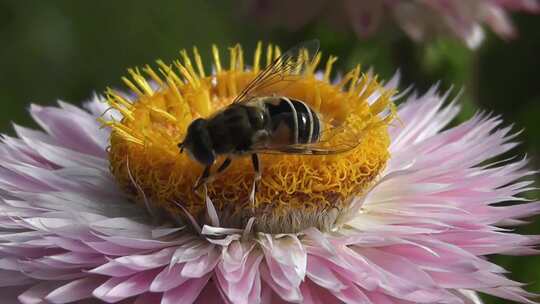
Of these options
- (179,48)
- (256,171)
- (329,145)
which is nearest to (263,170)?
(256,171)

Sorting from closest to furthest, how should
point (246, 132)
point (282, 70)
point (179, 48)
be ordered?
point (246, 132), point (282, 70), point (179, 48)

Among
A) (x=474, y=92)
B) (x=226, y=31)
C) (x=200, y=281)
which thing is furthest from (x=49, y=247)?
(x=226, y=31)

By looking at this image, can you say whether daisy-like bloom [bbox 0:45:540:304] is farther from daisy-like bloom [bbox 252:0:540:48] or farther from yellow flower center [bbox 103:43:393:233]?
daisy-like bloom [bbox 252:0:540:48]

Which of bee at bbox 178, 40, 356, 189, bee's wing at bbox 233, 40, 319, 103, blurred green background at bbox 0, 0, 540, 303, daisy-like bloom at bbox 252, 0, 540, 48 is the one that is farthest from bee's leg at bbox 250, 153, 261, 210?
blurred green background at bbox 0, 0, 540, 303

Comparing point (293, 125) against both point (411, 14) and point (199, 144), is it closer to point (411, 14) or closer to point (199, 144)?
point (199, 144)

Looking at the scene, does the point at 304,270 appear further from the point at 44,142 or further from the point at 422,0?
the point at 422,0
